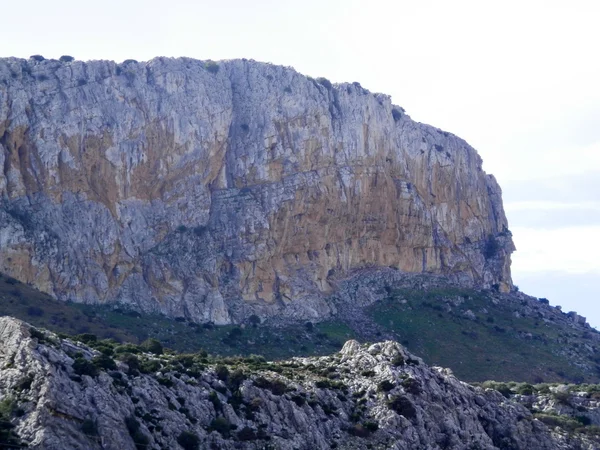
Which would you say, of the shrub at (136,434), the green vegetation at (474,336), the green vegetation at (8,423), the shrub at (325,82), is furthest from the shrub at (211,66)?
the green vegetation at (8,423)

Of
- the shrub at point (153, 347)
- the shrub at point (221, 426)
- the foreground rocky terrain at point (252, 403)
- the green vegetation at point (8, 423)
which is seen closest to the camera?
the green vegetation at point (8, 423)

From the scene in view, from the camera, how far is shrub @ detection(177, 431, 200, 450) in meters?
46.7

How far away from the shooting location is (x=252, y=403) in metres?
53.8

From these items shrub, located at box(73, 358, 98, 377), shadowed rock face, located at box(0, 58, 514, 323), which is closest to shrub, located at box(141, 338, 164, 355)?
shrub, located at box(73, 358, 98, 377)

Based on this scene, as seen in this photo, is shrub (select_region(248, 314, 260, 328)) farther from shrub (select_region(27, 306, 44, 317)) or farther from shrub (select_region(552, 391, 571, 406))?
shrub (select_region(552, 391, 571, 406))

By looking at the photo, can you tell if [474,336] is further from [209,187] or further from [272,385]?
[272,385]

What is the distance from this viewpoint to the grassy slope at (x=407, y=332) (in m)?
81.8

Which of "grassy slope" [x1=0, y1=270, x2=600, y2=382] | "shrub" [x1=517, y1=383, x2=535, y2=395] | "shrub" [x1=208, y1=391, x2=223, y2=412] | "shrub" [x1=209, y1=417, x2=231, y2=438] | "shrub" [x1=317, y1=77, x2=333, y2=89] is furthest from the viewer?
"shrub" [x1=317, y1=77, x2=333, y2=89]

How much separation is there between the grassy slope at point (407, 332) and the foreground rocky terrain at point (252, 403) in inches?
→ 700

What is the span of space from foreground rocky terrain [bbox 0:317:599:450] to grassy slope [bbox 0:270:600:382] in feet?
58.4

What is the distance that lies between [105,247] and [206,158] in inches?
535

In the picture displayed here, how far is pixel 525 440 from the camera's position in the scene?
62.2 metres

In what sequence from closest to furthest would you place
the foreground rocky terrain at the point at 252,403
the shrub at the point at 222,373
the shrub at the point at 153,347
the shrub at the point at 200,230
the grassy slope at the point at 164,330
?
the foreground rocky terrain at the point at 252,403
the shrub at the point at 222,373
the shrub at the point at 153,347
the grassy slope at the point at 164,330
the shrub at the point at 200,230

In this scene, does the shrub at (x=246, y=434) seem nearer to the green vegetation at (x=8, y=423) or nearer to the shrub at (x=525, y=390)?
the green vegetation at (x=8, y=423)
